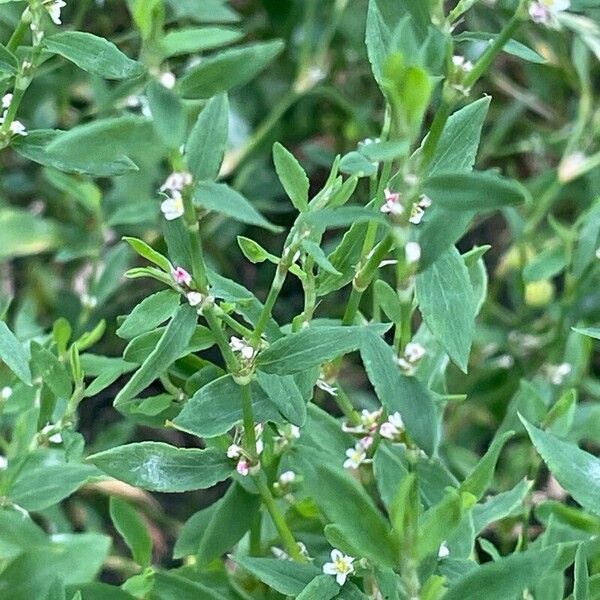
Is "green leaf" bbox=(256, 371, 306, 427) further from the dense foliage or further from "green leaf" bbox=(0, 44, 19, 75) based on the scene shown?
"green leaf" bbox=(0, 44, 19, 75)

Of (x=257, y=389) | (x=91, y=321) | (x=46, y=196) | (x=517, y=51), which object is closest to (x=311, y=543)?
(x=257, y=389)

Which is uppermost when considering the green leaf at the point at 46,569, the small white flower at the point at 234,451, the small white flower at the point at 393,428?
the small white flower at the point at 393,428

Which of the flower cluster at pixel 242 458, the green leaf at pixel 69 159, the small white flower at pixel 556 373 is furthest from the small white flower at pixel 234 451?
the small white flower at pixel 556 373

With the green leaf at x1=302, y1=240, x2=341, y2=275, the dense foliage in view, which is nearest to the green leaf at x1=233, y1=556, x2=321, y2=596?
the dense foliage

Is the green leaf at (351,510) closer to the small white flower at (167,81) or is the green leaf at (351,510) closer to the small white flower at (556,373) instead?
the small white flower at (167,81)

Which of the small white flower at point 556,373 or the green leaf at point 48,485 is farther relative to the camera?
the small white flower at point 556,373

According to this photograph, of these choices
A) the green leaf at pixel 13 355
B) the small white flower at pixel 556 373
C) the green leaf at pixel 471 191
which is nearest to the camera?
the green leaf at pixel 471 191
